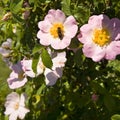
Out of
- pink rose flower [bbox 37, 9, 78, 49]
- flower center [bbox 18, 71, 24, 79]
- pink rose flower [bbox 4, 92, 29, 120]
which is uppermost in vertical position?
pink rose flower [bbox 37, 9, 78, 49]

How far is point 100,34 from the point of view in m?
1.49

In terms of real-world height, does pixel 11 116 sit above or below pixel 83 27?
below

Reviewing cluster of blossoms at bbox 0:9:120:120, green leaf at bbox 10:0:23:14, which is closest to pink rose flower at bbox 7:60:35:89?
cluster of blossoms at bbox 0:9:120:120

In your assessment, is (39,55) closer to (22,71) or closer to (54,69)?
(54,69)

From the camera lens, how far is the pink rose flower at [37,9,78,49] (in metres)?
1.48

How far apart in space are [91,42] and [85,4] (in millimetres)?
363

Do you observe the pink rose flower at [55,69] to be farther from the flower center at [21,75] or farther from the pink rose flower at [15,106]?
the pink rose flower at [15,106]

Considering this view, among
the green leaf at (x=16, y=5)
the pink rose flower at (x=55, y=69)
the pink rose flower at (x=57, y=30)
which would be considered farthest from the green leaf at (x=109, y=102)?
the green leaf at (x=16, y=5)

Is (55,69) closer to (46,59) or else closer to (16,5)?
(46,59)

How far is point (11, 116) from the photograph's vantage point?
1964 mm

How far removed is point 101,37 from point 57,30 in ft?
0.54

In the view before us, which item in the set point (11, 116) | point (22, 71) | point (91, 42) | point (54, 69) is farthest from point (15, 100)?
point (91, 42)

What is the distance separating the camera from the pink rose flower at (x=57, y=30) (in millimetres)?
1481

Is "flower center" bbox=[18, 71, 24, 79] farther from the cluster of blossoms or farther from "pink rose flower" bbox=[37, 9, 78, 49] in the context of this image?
"pink rose flower" bbox=[37, 9, 78, 49]
